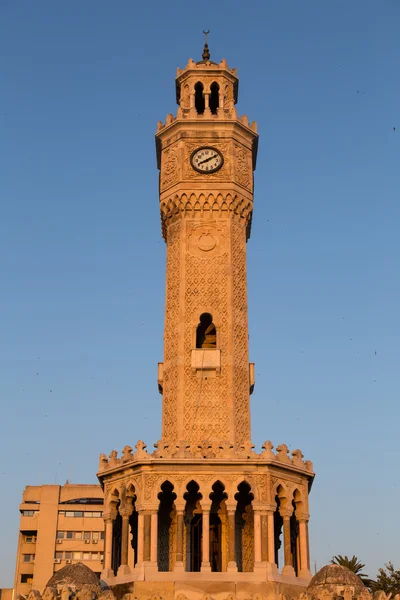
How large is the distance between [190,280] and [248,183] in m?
6.00

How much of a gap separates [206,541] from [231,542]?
97cm

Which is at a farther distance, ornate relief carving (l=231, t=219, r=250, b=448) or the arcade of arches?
ornate relief carving (l=231, t=219, r=250, b=448)

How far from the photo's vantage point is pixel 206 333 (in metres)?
40.0

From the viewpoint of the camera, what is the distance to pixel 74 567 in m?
29.3

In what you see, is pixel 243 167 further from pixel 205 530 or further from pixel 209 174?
pixel 205 530

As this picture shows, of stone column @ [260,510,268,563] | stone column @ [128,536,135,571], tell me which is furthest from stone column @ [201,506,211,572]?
stone column @ [128,536,135,571]

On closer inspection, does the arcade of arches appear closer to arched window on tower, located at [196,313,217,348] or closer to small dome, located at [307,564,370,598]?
small dome, located at [307,564,370,598]

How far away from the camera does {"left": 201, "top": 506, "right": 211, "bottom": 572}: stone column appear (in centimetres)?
3269

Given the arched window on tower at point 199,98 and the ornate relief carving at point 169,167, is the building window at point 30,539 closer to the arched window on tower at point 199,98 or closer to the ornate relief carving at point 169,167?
the ornate relief carving at point 169,167

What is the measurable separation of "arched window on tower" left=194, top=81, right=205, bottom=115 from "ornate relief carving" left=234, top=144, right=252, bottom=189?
350cm

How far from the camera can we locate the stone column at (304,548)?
Result: 113 ft

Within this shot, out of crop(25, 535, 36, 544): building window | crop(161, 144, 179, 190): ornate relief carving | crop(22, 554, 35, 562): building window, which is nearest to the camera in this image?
crop(161, 144, 179, 190): ornate relief carving

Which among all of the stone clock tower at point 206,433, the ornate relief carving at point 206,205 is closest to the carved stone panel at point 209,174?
the stone clock tower at point 206,433

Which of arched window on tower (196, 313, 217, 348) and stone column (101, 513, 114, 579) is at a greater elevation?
arched window on tower (196, 313, 217, 348)
